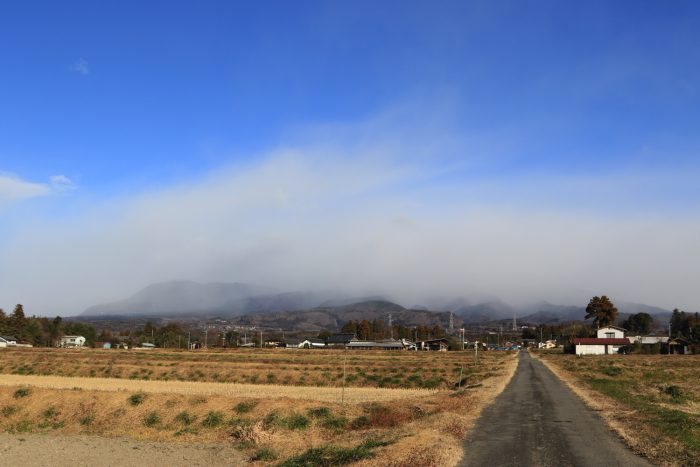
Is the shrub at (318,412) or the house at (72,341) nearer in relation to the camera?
the shrub at (318,412)

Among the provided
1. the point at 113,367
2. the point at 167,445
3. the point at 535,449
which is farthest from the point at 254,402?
the point at 113,367

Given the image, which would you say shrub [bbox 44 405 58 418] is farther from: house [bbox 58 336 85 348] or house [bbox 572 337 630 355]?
house [bbox 58 336 85 348]

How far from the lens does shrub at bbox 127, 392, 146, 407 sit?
31.2 m

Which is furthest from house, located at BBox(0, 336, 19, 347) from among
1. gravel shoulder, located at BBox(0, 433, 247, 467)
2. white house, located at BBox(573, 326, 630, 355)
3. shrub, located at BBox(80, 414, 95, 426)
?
white house, located at BBox(573, 326, 630, 355)

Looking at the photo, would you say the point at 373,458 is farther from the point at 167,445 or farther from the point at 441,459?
the point at 167,445

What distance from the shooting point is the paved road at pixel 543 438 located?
52.9 feet

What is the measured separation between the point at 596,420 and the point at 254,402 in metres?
17.0

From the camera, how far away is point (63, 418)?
31.2 m

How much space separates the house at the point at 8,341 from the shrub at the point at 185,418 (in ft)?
439

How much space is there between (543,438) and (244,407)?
15649 mm

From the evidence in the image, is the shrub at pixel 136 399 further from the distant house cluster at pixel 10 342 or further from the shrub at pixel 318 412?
the distant house cluster at pixel 10 342

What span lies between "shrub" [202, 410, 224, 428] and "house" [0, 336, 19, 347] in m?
135

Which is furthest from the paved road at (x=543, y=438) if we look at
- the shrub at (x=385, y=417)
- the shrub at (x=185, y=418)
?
the shrub at (x=185, y=418)

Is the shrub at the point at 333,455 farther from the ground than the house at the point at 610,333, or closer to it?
farther from the ground
